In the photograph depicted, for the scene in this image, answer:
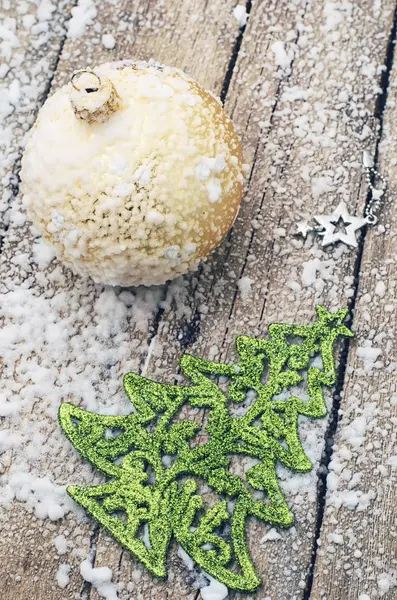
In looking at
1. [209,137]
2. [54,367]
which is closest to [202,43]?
[209,137]

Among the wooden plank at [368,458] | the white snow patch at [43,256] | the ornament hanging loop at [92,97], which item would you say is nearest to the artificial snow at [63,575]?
the wooden plank at [368,458]

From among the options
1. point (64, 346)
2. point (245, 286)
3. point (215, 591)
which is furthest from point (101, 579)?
point (245, 286)

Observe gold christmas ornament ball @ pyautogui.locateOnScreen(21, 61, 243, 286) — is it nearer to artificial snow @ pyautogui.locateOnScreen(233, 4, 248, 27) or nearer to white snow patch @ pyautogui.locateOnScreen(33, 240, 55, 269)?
white snow patch @ pyautogui.locateOnScreen(33, 240, 55, 269)

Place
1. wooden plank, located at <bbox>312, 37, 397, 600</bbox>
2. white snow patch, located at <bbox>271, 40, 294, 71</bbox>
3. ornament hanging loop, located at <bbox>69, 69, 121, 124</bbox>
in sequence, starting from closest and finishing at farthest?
ornament hanging loop, located at <bbox>69, 69, 121, 124</bbox> < wooden plank, located at <bbox>312, 37, 397, 600</bbox> < white snow patch, located at <bbox>271, 40, 294, 71</bbox>

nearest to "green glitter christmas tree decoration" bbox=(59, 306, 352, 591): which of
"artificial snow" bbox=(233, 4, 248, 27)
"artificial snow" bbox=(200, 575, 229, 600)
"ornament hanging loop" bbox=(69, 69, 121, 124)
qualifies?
"artificial snow" bbox=(200, 575, 229, 600)

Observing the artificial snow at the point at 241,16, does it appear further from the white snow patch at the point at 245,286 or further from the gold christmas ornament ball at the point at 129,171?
the white snow patch at the point at 245,286

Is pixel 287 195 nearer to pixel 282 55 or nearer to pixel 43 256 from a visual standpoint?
pixel 282 55
